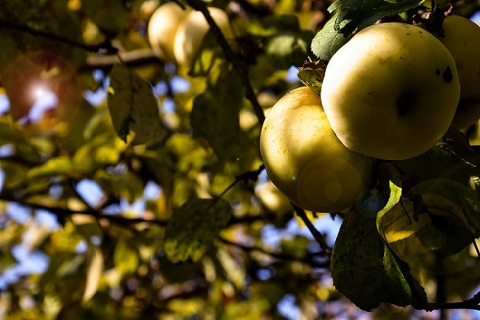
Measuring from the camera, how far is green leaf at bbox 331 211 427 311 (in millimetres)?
966

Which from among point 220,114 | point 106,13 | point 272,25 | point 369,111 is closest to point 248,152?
point 220,114

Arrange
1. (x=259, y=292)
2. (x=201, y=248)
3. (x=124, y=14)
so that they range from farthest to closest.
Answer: (x=259, y=292) → (x=124, y=14) → (x=201, y=248)

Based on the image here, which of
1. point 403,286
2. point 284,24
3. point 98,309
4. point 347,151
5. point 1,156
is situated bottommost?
point 98,309

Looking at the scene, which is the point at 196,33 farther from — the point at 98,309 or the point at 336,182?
the point at 98,309

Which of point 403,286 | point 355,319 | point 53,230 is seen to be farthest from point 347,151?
point 355,319

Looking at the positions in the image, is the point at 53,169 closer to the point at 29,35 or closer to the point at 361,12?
the point at 29,35

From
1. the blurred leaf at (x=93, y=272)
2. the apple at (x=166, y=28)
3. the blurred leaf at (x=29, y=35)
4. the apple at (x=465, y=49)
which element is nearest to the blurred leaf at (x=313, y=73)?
the apple at (x=465, y=49)

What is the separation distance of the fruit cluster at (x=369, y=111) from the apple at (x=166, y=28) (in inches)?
43.7

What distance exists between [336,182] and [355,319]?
3.42 m

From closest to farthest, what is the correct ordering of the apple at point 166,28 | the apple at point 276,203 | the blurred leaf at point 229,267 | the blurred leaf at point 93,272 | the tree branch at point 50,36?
1. the tree branch at point 50,36
2. the apple at point 166,28
3. the blurred leaf at point 93,272
4. the apple at point 276,203
5. the blurred leaf at point 229,267

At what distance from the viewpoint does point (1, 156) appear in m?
2.53

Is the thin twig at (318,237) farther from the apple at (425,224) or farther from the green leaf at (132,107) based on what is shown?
the green leaf at (132,107)

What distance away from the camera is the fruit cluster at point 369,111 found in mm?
874

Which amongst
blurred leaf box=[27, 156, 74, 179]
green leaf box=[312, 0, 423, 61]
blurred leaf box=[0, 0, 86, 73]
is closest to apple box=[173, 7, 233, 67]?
blurred leaf box=[0, 0, 86, 73]
